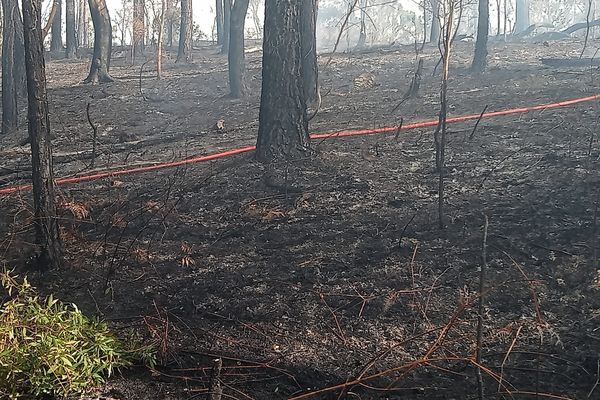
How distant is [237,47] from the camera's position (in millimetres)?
13008

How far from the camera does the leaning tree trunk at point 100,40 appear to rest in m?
13.5

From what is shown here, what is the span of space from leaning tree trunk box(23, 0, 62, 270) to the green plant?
1.29m

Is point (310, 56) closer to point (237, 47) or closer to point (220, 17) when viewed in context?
point (237, 47)

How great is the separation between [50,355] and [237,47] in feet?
35.4

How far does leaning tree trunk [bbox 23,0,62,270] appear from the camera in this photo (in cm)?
445

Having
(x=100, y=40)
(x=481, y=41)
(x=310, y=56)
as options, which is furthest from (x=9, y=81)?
(x=481, y=41)

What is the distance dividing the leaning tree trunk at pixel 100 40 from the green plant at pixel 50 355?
451 inches

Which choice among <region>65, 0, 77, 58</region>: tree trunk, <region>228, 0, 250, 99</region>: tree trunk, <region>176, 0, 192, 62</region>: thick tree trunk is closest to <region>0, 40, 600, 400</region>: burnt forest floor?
<region>228, 0, 250, 99</region>: tree trunk

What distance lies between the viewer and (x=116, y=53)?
71.1ft

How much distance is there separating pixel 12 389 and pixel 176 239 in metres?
2.39

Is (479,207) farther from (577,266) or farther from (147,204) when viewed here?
(147,204)

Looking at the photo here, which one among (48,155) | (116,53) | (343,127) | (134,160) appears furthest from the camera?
(116,53)

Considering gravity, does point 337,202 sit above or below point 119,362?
above

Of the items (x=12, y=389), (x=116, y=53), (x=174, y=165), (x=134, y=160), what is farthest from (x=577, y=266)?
(x=116, y=53)
